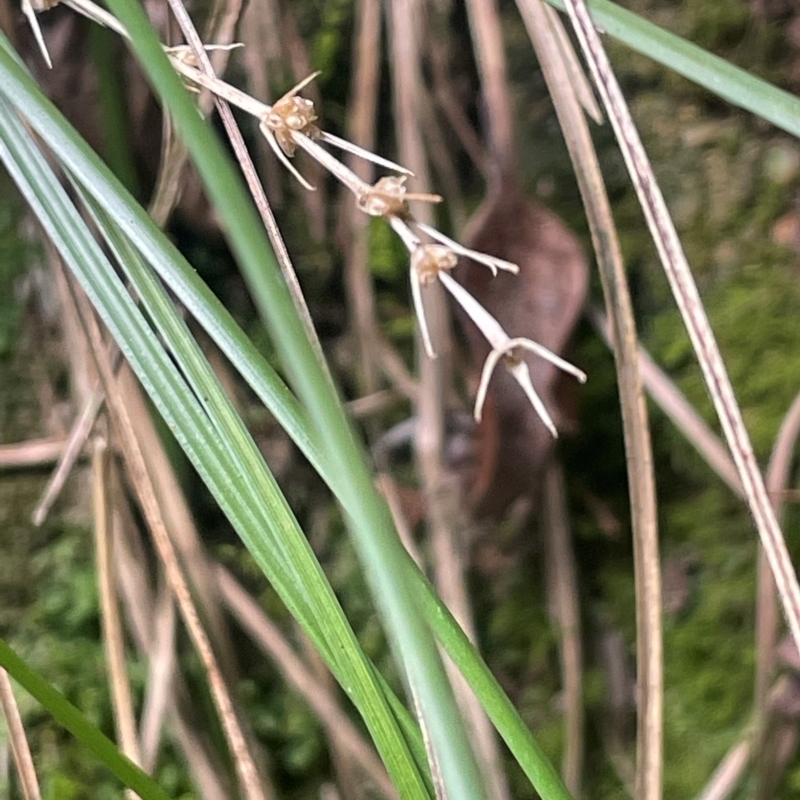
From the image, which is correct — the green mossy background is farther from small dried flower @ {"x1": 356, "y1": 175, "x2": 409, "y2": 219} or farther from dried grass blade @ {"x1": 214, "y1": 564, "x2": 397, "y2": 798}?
small dried flower @ {"x1": 356, "y1": 175, "x2": 409, "y2": 219}

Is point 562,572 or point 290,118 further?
point 562,572

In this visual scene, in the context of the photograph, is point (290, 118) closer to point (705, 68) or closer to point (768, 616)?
point (705, 68)

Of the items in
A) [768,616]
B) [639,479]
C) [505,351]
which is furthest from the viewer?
[768,616]

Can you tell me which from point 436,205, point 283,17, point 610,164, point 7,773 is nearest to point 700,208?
point 610,164

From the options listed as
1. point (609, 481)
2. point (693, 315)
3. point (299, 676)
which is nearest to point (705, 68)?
point (693, 315)

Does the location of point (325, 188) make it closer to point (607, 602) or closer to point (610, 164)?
point (610, 164)

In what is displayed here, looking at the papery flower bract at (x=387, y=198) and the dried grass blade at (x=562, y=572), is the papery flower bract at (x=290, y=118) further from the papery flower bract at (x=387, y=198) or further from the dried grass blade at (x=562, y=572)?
the dried grass blade at (x=562, y=572)
